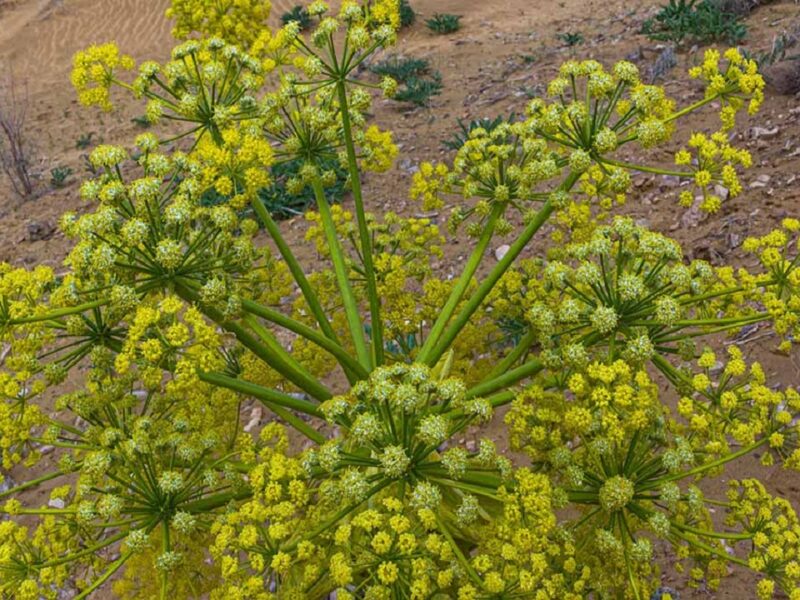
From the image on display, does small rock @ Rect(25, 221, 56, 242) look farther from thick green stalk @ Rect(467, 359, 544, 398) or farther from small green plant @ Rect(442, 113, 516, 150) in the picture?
thick green stalk @ Rect(467, 359, 544, 398)

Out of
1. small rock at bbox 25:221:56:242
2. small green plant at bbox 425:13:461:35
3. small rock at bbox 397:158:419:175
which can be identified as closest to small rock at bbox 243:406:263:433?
small rock at bbox 397:158:419:175

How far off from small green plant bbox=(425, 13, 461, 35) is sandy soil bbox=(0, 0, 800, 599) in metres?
0.28

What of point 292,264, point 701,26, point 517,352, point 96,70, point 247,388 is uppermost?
point 96,70

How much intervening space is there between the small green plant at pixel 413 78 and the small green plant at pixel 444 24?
9.49ft

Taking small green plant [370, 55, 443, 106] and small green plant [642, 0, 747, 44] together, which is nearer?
small green plant [642, 0, 747, 44]

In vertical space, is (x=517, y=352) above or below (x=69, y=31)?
below

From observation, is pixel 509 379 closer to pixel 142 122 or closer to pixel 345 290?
pixel 345 290

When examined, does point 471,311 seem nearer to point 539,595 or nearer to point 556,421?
point 556,421

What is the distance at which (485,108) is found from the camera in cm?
976

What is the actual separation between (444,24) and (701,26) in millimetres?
7758

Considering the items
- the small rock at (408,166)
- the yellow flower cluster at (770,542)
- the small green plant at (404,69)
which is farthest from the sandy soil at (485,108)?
the yellow flower cluster at (770,542)

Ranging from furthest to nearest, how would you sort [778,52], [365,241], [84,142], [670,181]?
1. [84,142]
2. [778,52]
3. [670,181]
4. [365,241]

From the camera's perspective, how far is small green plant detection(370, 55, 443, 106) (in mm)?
10555

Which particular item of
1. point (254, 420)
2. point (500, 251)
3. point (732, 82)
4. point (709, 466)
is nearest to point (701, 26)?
point (500, 251)
